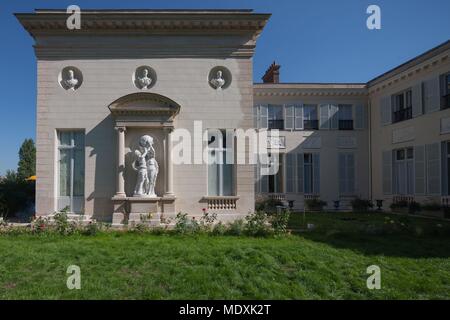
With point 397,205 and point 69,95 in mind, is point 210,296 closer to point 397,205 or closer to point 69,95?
point 69,95

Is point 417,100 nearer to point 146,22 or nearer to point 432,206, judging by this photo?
point 432,206

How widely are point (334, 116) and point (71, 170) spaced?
15.6 m

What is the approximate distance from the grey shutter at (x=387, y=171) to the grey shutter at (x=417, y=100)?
2799mm

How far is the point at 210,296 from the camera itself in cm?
473

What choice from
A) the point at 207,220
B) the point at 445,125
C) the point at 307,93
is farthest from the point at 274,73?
the point at 207,220

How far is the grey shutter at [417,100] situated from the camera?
640 inches

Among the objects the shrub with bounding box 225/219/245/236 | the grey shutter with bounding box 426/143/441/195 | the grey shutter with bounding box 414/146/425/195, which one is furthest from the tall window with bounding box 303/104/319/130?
the shrub with bounding box 225/219/245/236

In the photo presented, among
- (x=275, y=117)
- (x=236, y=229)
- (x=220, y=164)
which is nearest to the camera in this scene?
(x=236, y=229)

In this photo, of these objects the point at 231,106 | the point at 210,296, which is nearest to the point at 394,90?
the point at 231,106

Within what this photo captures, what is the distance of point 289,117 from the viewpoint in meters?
20.4

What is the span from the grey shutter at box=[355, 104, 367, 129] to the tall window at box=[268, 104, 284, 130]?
4648mm

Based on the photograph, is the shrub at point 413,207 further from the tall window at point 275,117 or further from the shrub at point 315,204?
the tall window at point 275,117

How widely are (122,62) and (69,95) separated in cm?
204
